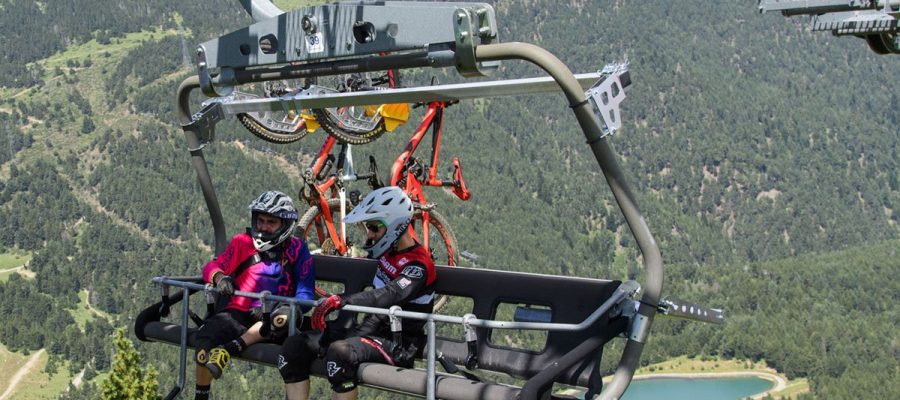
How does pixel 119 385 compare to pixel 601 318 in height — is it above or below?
below

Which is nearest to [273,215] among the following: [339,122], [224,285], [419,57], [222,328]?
[224,285]

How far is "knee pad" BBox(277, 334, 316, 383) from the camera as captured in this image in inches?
407

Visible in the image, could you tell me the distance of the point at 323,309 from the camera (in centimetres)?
993

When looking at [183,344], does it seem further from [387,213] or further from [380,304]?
[387,213]

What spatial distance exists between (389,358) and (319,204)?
756 cm

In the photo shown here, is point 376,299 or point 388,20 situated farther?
point 376,299

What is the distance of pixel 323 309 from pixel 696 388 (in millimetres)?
183289

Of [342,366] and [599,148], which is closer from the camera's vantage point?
[599,148]

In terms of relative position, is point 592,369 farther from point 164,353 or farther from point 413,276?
point 164,353

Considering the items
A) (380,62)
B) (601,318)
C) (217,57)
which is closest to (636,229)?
(601,318)

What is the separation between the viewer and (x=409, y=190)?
17047 millimetres

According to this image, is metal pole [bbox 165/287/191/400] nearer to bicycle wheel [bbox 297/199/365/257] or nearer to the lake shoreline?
bicycle wheel [bbox 297/199/365/257]

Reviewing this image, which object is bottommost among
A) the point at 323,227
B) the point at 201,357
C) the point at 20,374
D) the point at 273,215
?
the point at 20,374

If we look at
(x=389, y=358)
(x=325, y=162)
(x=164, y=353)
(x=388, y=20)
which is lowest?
(x=164, y=353)
